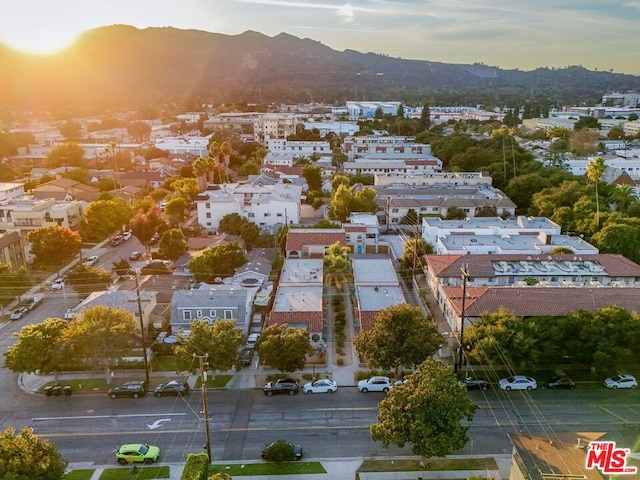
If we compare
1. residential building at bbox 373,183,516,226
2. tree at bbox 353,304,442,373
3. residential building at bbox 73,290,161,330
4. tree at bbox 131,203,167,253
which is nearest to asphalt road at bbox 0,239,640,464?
tree at bbox 353,304,442,373

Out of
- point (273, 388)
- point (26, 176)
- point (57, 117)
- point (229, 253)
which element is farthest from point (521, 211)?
point (57, 117)

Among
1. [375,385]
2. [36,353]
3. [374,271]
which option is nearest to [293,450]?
[375,385]

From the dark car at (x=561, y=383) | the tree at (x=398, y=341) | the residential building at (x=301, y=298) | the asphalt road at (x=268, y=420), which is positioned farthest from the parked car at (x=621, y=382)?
the residential building at (x=301, y=298)

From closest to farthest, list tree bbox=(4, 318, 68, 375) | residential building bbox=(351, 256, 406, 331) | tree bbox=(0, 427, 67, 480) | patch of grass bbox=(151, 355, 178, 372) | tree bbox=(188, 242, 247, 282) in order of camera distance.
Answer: tree bbox=(0, 427, 67, 480) < tree bbox=(4, 318, 68, 375) < patch of grass bbox=(151, 355, 178, 372) < residential building bbox=(351, 256, 406, 331) < tree bbox=(188, 242, 247, 282)

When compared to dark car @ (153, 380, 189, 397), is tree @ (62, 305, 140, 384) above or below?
above

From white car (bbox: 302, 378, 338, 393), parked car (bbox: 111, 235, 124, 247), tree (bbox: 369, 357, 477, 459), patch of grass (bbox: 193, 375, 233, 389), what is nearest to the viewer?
tree (bbox: 369, 357, 477, 459)

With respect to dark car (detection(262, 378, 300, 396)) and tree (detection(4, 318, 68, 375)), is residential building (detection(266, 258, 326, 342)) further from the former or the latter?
tree (detection(4, 318, 68, 375))

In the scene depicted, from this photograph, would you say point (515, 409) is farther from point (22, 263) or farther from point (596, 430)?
point (22, 263)
